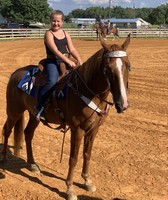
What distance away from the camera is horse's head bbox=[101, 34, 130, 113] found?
371cm

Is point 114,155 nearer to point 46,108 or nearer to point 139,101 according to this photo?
point 46,108

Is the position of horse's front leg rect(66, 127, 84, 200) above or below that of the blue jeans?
below

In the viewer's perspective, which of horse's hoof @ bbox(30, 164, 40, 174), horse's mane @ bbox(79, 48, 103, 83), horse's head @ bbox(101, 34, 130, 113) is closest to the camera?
horse's head @ bbox(101, 34, 130, 113)

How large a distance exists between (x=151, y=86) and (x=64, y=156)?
6.75m

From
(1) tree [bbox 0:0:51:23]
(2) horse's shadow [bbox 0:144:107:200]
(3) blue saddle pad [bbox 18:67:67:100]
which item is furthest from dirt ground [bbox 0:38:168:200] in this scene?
(1) tree [bbox 0:0:51:23]

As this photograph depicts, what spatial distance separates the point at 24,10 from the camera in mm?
61844

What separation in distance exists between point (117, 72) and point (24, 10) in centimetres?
6159

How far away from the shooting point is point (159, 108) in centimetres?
934

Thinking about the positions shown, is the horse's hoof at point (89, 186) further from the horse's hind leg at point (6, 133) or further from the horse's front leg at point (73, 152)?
the horse's hind leg at point (6, 133)

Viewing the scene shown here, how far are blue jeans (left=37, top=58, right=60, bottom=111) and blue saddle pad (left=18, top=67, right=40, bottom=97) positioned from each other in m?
0.26

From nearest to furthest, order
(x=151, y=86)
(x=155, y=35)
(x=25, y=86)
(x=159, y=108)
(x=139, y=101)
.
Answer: (x=25, y=86) → (x=159, y=108) → (x=139, y=101) → (x=151, y=86) → (x=155, y=35)

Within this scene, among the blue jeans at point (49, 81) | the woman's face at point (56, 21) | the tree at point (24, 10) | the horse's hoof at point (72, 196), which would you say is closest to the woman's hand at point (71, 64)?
the blue jeans at point (49, 81)

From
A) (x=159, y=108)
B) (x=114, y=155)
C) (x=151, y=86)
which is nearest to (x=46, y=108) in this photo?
(x=114, y=155)

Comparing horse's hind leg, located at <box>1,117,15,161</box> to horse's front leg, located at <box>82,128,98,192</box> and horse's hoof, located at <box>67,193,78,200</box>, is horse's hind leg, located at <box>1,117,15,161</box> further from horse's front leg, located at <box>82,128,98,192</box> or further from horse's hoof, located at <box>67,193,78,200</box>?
horse's hoof, located at <box>67,193,78,200</box>
